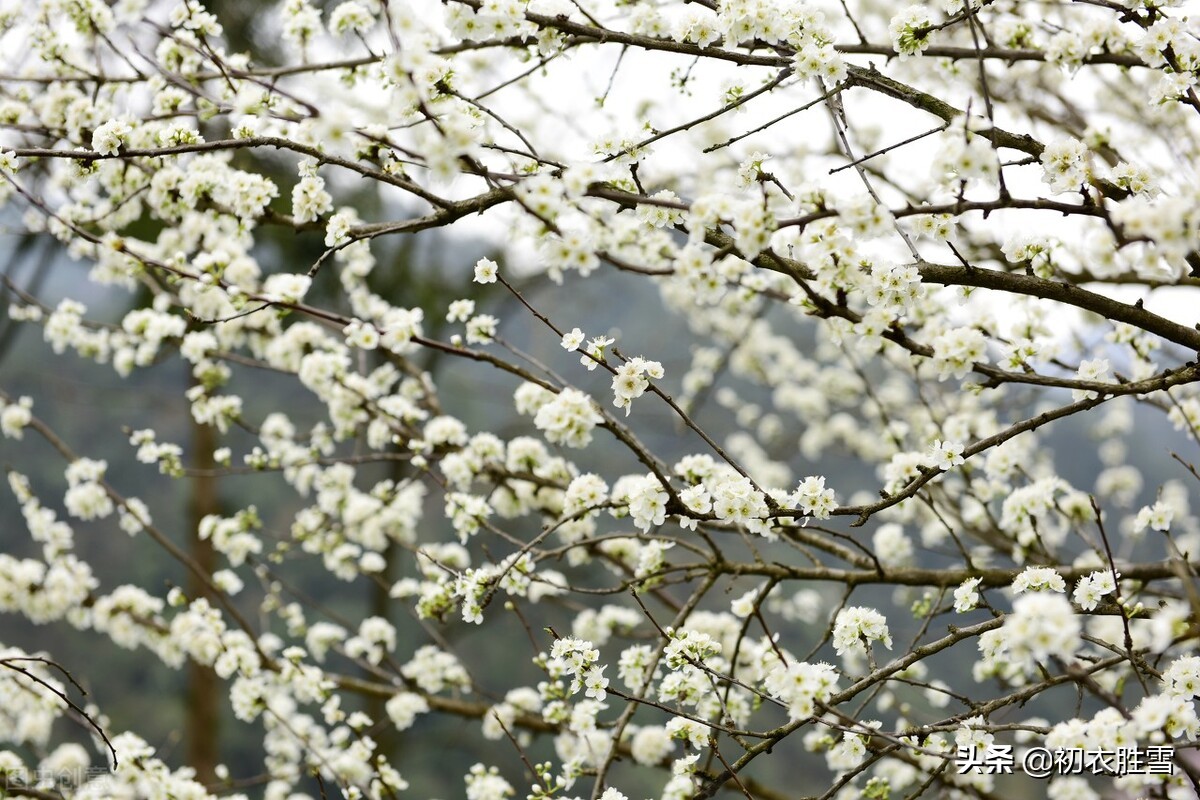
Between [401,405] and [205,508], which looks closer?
[401,405]

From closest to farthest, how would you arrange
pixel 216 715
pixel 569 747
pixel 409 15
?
pixel 409 15, pixel 569 747, pixel 216 715

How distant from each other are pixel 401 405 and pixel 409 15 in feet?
7.00

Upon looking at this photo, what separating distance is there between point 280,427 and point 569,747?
6.58 ft

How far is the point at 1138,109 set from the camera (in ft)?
Answer: 16.5

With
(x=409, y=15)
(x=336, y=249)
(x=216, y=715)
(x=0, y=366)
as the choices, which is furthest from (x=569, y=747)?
(x=0, y=366)

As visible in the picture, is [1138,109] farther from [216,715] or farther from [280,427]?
[216,715]

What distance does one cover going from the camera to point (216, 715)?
7.76 m

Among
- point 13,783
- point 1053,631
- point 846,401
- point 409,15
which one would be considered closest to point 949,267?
point 1053,631

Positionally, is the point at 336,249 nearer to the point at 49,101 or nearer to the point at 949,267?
the point at 949,267

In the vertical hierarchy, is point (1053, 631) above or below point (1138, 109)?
below

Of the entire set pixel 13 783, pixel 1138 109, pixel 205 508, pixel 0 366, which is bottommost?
pixel 13 783

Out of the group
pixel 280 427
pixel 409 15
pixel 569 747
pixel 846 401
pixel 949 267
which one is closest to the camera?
pixel 409 15
